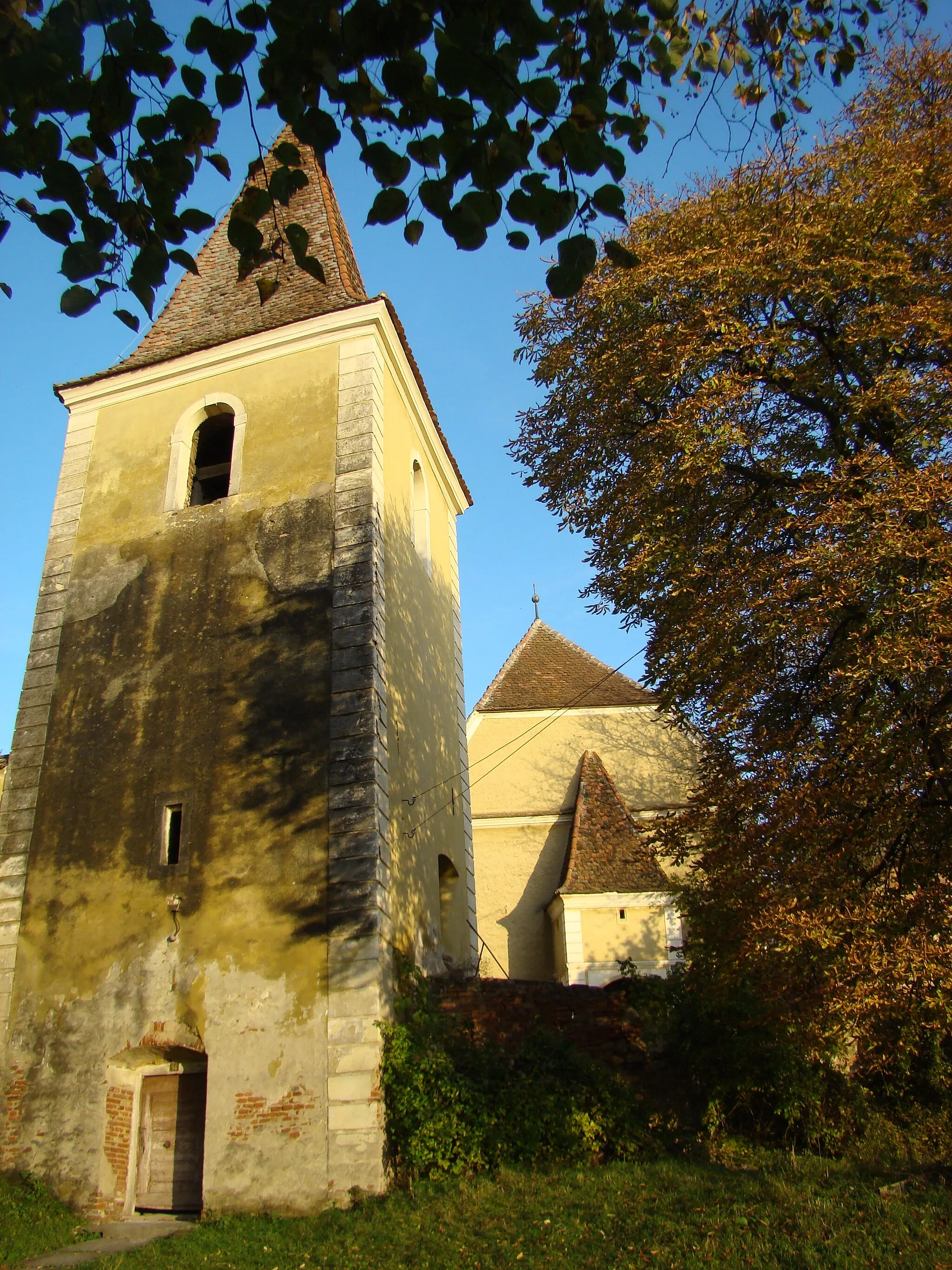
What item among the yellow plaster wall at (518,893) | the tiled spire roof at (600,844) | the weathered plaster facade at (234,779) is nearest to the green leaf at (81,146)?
the weathered plaster facade at (234,779)

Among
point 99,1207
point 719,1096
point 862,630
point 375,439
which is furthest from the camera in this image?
point 375,439

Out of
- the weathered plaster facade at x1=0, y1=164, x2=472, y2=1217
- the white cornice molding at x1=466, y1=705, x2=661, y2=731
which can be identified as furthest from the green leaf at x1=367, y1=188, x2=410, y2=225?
the white cornice molding at x1=466, y1=705, x2=661, y2=731

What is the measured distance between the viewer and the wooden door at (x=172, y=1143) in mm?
9484

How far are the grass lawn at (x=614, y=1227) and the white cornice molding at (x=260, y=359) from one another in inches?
398

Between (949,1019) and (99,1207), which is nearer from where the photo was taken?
(949,1019)

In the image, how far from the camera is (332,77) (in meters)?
4.23

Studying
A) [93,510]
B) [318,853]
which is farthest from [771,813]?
[93,510]

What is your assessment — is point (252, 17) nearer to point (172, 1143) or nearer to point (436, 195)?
point (436, 195)

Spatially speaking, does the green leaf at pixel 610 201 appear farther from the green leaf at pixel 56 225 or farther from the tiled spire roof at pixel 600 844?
the tiled spire roof at pixel 600 844

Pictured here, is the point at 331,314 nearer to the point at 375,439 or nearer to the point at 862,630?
the point at 375,439

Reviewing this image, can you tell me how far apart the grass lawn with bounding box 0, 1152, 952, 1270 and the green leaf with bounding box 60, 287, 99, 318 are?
20.7 ft

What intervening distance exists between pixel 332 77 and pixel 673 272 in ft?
18.4

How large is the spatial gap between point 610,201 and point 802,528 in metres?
Answer: 4.49

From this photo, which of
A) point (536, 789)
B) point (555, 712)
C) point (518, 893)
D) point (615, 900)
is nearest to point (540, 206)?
point (615, 900)
